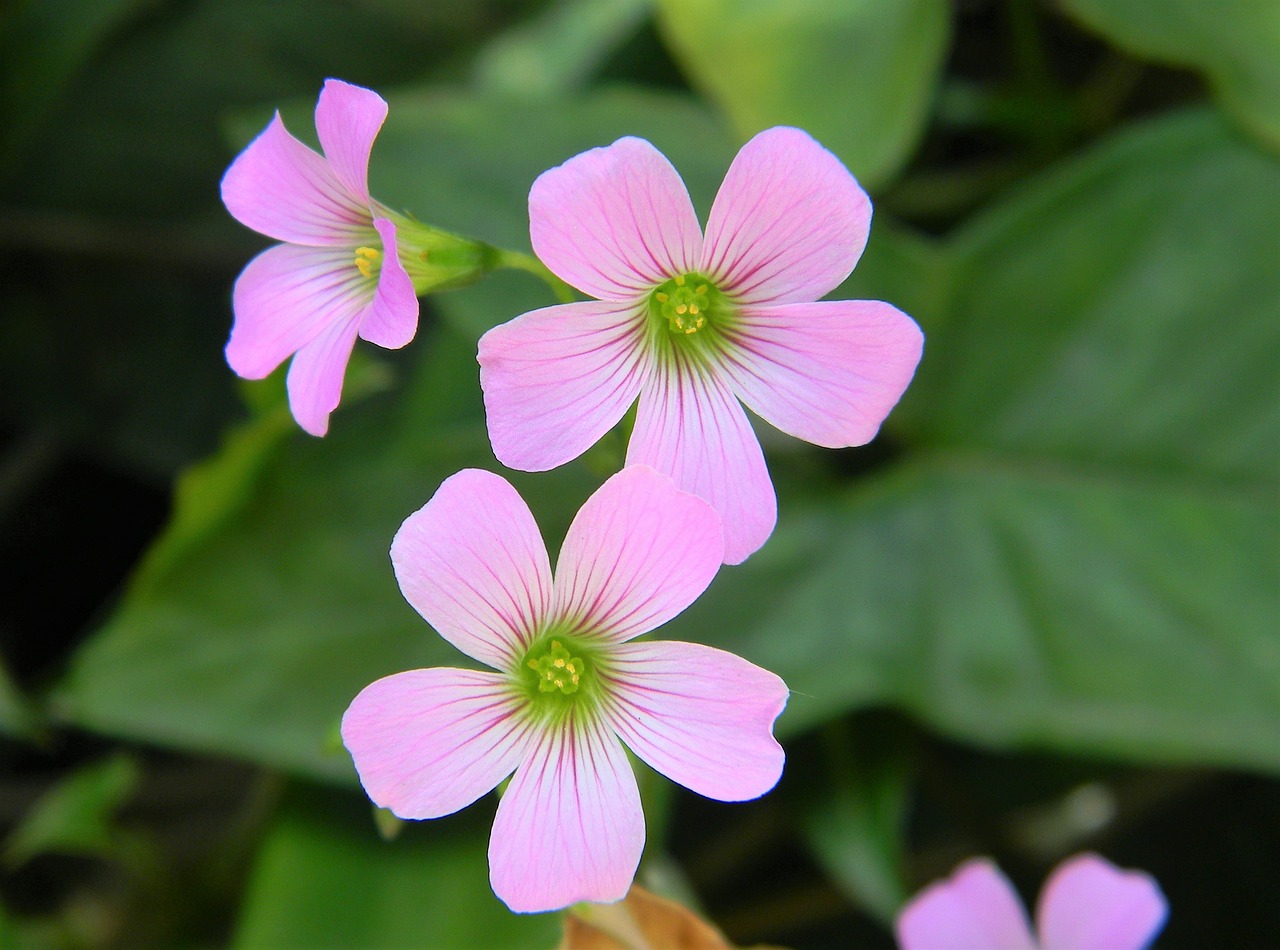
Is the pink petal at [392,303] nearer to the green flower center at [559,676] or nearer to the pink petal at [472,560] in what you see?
the pink petal at [472,560]

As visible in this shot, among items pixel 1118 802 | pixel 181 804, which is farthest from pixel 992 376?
pixel 181 804

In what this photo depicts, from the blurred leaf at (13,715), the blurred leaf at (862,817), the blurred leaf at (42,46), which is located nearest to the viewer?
the blurred leaf at (13,715)

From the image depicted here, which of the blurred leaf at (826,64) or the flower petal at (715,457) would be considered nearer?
the flower petal at (715,457)

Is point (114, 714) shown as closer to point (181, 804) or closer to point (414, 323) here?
point (181, 804)

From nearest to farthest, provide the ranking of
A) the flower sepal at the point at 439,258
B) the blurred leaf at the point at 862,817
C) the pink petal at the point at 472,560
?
the pink petal at the point at 472,560 < the flower sepal at the point at 439,258 < the blurred leaf at the point at 862,817

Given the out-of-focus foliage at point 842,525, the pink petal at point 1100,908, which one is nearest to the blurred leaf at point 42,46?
the out-of-focus foliage at point 842,525

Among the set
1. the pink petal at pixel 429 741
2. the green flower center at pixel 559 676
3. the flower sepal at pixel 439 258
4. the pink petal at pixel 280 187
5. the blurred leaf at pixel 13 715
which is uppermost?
the pink petal at pixel 280 187
